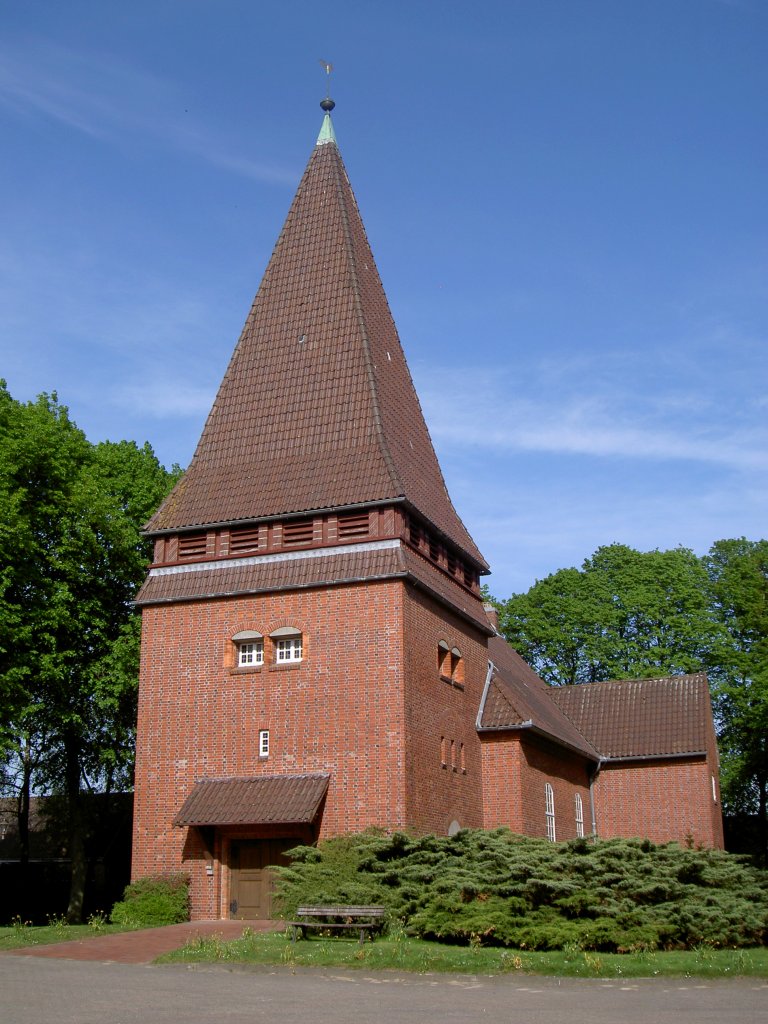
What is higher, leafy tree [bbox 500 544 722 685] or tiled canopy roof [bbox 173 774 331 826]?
leafy tree [bbox 500 544 722 685]

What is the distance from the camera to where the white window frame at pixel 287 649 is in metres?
25.5

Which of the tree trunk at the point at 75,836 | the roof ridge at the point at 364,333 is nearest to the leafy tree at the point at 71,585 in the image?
the tree trunk at the point at 75,836

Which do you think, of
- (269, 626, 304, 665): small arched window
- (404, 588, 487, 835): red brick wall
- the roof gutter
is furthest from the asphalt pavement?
the roof gutter

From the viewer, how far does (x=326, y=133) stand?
3219 cm

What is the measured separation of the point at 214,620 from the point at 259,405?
222 inches

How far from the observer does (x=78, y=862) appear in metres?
35.6

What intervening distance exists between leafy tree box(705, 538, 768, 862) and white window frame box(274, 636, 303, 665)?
23.7 metres

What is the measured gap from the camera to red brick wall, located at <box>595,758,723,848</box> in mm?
34938

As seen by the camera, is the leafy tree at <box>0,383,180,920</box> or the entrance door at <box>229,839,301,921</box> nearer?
the entrance door at <box>229,839,301,921</box>

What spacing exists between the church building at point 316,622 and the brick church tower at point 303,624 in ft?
0.15

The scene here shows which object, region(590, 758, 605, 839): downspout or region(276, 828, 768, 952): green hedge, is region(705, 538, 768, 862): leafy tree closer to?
region(590, 758, 605, 839): downspout

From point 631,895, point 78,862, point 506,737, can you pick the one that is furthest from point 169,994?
point 78,862

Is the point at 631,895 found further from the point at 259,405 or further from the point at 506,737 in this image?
the point at 259,405

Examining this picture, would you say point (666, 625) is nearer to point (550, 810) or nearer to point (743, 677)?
point (743, 677)
